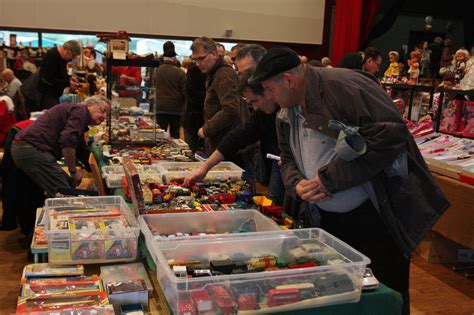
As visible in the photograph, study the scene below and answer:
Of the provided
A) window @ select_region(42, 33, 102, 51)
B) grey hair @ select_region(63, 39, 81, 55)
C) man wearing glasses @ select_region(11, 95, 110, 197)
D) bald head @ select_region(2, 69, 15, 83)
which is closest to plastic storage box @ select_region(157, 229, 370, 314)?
man wearing glasses @ select_region(11, 95, 110, 197)

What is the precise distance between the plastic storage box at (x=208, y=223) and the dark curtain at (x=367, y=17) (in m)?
9.20

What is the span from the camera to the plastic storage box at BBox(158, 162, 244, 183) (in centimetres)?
306

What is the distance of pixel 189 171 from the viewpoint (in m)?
3.21

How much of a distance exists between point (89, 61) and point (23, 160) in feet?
17.0

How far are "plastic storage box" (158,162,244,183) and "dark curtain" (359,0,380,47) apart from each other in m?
8.19

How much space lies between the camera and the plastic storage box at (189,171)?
3.06 m

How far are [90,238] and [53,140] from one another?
7.11 ft

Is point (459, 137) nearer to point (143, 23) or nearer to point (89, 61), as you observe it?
point (89, 61)

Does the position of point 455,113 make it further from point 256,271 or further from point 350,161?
point 256,271

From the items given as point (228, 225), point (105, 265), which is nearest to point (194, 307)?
point (105, 265)

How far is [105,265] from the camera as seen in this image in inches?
78.1

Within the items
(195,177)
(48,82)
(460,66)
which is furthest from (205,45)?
(48,82)

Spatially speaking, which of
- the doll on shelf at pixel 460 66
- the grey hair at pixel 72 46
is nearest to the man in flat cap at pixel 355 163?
the doll on shelf at pixel 460 66

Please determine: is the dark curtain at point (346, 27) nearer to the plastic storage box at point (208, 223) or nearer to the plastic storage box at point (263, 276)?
the plastic storage box at point (208, 223)
